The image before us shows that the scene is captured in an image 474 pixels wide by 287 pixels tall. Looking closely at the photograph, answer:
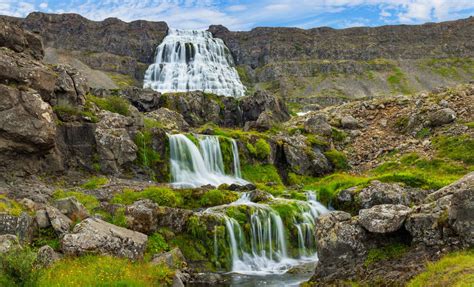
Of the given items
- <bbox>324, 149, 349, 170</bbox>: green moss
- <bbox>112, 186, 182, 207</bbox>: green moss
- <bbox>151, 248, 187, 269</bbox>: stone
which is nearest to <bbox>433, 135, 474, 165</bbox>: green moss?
<bbox>324, 149, 349, 170</bbox>: green moss

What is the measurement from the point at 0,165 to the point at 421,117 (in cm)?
3859

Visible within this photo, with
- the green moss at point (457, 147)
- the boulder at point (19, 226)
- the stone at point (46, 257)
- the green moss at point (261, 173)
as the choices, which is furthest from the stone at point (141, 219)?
the green moss at point (457, 147)

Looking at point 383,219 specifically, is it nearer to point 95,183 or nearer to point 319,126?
point 95,183

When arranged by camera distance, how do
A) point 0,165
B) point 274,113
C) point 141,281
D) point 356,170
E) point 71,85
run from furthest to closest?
point 274,113 < point 356,170 < point 71,85 < point 0,165 < point 141,281

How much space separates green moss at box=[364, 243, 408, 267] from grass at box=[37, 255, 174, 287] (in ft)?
25.4


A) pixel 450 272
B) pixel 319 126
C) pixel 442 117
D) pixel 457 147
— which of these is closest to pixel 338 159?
pixel 319 126

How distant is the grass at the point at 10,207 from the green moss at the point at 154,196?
6988 millimetres

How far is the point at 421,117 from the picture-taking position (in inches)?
1852

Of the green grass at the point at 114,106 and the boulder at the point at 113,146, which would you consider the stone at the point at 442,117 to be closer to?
the boulder at the point at 113,146

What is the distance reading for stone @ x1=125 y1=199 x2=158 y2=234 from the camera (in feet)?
75.6

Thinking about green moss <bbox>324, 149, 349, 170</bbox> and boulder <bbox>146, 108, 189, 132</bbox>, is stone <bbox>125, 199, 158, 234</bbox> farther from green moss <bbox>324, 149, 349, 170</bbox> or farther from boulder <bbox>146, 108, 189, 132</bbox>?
boulder <bbox>146, 108, 189, 132</bbox>

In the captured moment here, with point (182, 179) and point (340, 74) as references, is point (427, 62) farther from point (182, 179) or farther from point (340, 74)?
point (182, 179)

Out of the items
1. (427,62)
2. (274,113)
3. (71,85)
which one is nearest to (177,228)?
(71,85)

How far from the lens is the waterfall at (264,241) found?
24.2 m
